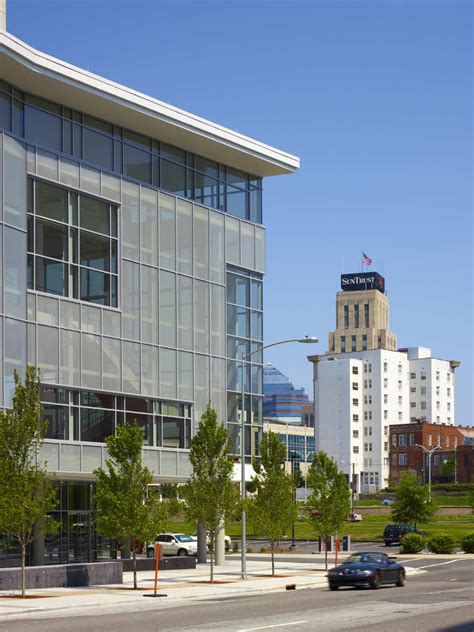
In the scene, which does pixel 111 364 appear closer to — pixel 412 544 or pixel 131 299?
pixel 131 299

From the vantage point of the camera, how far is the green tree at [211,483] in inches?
1757

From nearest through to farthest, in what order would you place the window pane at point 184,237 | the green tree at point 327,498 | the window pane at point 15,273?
the window pane at point 15,273
the window pane at point 184,237
the green tree at point 327,498

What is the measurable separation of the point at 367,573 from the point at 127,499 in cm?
881

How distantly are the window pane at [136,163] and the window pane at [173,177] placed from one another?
3.72 ft

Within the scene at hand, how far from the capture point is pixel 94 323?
158 feet

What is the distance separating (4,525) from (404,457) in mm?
158672

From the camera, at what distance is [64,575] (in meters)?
40.4

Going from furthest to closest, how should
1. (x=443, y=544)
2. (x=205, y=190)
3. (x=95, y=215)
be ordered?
(x=443, y=544) < (x=205, y=190) < (x=95, y=215)

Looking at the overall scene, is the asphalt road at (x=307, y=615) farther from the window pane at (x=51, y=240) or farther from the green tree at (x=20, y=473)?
the window pane at (x=51, y=240)

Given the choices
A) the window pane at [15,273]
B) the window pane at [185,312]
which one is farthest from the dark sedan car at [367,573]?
the window pane at [185,312]

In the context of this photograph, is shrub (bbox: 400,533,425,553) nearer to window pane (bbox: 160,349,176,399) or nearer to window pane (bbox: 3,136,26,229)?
window pane (bbox: 160,349,176,399)

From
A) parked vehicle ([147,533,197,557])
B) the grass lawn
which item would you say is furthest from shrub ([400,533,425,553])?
parked vehicle ([147,533,197,557])

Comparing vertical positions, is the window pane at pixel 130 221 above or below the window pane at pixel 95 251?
above

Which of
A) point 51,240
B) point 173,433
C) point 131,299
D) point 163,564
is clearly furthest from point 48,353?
point 163,564
